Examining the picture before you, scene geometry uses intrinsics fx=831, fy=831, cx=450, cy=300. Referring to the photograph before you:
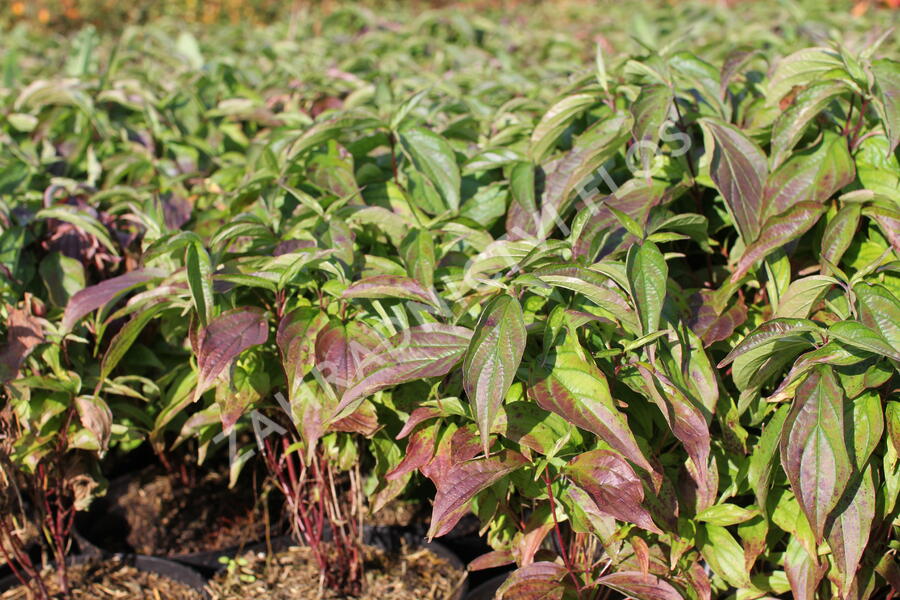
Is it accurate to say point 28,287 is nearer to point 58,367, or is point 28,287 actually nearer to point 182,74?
point 58,367

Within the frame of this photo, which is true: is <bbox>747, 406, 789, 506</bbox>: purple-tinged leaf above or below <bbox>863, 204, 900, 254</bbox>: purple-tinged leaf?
below

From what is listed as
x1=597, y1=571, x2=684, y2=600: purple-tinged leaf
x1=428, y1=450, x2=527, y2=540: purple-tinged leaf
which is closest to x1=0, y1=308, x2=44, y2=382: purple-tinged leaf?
x1=428, y1=450, x2=527, y2=540: purple-tinged leaf

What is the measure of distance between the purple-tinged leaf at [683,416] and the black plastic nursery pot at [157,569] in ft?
4.30

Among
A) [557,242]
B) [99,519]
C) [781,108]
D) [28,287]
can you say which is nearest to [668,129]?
[781,108]

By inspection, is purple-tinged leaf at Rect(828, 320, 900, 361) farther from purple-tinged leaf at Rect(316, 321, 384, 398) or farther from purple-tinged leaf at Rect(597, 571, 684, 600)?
purple-tinged leaf at Rect(316, 321, 384, 398)

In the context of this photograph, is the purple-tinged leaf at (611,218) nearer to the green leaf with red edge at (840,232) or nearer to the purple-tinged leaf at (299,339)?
the green leaf with red edge at (840,232)

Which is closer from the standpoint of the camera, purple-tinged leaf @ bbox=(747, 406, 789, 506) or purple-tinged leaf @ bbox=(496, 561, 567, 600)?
purple-tinged leaf @ bbox=(747, 406, 789, 506)

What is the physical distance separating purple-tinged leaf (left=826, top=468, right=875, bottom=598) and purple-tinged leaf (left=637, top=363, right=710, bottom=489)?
0.73 feet

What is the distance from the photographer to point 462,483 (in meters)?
1.27

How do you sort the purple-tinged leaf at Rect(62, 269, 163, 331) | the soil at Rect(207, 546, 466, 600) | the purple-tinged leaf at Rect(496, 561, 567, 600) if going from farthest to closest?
the soil at Rect(207, 546, 466, 600)
the purple-tinged leaf at Rect(62, 269, 163, 331)
the purple-tinged leaf at Rect(496, 561, 567, 600)

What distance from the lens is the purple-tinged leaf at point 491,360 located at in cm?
117

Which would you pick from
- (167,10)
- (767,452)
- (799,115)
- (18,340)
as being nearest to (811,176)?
(799,115)

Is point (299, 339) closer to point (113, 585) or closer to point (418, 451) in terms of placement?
point (418, 451)

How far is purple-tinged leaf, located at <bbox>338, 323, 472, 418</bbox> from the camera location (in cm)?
125
